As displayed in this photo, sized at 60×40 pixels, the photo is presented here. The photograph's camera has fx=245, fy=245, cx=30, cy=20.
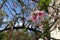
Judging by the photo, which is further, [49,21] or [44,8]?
[49,21]

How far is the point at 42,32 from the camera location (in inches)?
136

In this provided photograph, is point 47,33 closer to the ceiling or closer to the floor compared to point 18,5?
closer to the floor

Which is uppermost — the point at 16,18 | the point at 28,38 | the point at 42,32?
the point at 16,18

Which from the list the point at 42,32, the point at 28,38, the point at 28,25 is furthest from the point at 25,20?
the point at 28,38

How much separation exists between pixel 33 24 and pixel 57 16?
0.38 metres

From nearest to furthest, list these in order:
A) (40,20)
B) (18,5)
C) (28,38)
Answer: (40,20) < (18,5) < (28,38)

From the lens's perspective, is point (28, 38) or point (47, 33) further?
point (28, 38)

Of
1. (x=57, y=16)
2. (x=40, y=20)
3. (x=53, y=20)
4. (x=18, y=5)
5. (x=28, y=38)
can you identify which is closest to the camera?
(x=40, y=20)

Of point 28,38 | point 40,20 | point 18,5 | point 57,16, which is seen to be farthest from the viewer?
point 28,38

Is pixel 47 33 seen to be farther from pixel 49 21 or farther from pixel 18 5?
pixel 18 5

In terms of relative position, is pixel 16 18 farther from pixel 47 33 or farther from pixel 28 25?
pixel 47 33

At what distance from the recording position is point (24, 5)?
3709 mm

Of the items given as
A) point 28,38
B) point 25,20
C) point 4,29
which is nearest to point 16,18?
point 25,20

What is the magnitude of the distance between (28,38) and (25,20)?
41.7 inches
